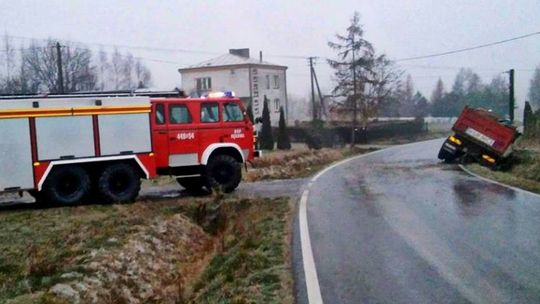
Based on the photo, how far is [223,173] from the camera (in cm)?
1777

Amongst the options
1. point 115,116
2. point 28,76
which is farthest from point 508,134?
point 28,76

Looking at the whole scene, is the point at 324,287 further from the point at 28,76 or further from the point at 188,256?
the point at 28,76

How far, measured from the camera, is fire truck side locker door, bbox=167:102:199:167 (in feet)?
54.4

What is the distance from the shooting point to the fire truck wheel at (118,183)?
1532 centimetres

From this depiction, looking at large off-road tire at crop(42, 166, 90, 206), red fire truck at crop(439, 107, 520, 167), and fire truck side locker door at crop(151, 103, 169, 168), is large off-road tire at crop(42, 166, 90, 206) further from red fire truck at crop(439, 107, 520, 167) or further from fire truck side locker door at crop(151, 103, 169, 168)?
red fire truck at crop(439, 107, 520, 167)

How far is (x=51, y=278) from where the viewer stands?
8320 millimetres

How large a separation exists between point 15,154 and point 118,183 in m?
2.66

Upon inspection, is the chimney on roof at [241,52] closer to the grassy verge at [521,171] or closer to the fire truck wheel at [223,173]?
the grassy verge at [521,171]

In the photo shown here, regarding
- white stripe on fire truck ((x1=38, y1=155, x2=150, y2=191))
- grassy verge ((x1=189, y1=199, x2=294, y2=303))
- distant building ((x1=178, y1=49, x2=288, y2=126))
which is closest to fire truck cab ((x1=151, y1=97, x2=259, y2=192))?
white stripe on fire truck ((x1=38, y1=155, x2=150, y2=191))

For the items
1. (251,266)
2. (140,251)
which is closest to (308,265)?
(251,266)

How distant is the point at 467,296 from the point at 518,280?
0.99 meters

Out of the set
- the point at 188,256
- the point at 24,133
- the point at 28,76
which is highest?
the point at 28,76

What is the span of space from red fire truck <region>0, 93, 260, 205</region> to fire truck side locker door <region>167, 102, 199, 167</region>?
3 cm

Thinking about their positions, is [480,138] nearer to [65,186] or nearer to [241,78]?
[65,186]
